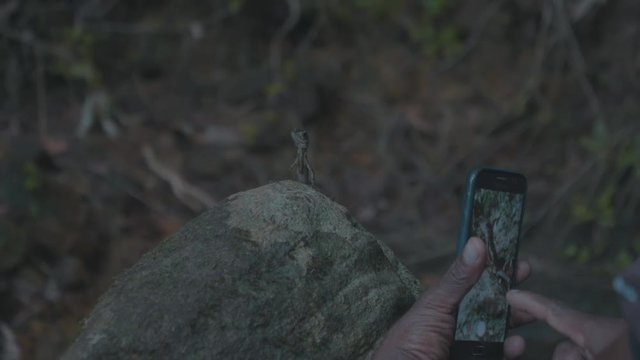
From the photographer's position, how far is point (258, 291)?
186 cm

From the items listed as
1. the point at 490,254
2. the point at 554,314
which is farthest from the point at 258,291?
the point at 554,314

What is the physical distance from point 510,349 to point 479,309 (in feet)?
0.37

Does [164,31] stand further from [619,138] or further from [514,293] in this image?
[514,293]

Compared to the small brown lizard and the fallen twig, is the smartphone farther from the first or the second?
the fallen twig

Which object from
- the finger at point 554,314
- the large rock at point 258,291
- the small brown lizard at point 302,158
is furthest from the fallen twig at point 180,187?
the finger at point 554,314

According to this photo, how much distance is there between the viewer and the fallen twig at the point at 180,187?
5.52 metres

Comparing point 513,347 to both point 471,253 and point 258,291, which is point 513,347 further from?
point 258,291

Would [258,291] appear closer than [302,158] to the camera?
Yes

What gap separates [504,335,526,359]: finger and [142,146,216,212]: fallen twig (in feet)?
11.7

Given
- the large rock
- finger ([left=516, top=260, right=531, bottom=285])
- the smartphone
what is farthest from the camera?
finger ([left=516, top=260, right=531, bottom=285])

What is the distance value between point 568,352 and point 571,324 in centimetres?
9

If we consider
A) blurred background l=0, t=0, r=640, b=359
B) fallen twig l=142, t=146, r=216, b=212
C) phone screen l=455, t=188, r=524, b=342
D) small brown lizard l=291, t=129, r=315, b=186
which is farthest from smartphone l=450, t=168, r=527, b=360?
fallen twig l=142, t=146, r=216, b=212

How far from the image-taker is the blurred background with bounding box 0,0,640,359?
5285 mm

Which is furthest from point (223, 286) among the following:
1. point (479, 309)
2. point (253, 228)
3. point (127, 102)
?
point (127, 102)
